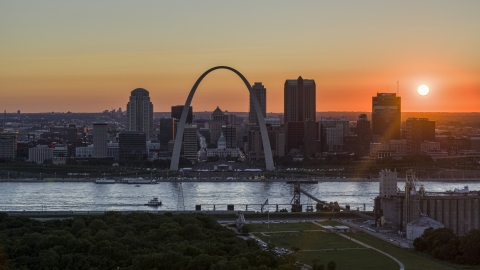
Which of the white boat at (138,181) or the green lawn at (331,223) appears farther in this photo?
the white boat at (138,181)

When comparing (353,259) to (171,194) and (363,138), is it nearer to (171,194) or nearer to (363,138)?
(171,194)

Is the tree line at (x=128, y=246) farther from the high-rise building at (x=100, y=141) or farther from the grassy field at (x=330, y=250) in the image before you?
the high-rise building at (x=100, y=141)

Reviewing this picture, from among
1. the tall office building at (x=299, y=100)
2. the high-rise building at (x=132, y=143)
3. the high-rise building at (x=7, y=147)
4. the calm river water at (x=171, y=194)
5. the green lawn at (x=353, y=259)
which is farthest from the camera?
the tall office building at (x=299, y=100)

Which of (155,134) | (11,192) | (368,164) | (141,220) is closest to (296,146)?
(368,164)

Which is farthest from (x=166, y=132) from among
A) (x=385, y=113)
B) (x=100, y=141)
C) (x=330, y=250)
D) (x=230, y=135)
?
(x=330, y=250)

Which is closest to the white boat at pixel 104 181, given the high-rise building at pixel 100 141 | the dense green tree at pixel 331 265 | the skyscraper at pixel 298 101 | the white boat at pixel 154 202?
the white boat at pixel 154 202

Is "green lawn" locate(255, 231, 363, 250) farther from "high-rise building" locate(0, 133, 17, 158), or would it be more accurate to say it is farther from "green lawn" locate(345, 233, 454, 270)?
"high-rise building" locate(0, 133, 17, 158)
